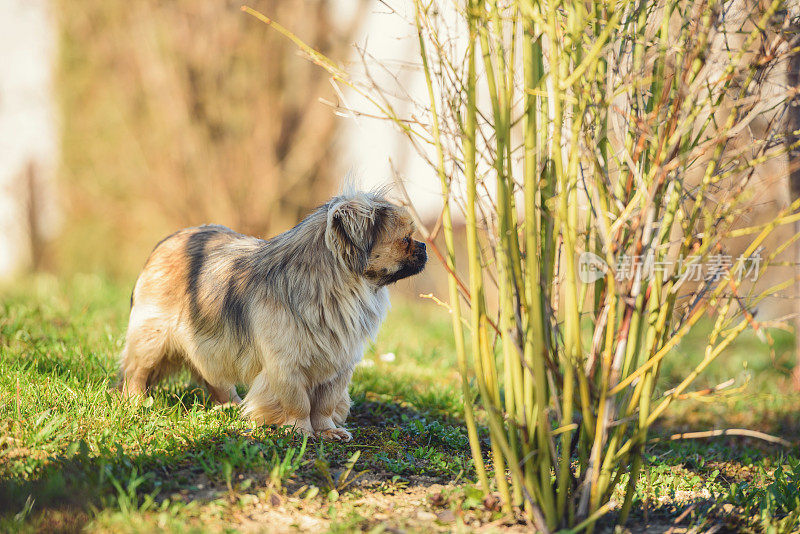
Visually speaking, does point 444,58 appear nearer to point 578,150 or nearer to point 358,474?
point 578,150

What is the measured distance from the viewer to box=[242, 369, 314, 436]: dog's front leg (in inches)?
137

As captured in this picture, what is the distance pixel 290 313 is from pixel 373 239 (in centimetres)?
56

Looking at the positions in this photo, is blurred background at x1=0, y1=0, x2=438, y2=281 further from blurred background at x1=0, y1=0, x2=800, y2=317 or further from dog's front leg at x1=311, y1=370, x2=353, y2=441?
dog's front leg at x1=311, y1=370, x2=353, y2=441

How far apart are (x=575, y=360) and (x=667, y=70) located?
113 centimetres

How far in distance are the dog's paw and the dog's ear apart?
2.69ft

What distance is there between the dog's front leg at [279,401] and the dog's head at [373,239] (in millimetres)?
641

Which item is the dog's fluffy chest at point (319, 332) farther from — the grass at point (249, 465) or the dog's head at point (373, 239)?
the grass at point (249, 465)

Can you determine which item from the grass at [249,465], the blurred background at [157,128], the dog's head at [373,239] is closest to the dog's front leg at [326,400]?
the grass at [249,465]

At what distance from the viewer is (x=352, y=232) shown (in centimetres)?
350

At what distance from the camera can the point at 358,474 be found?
10.0 ft

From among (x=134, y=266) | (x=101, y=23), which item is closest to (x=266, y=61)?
(x=101, y=23)

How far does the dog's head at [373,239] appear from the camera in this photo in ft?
11.5

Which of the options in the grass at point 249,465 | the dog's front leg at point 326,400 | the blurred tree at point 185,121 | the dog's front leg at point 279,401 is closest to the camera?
the grass at point 249,465

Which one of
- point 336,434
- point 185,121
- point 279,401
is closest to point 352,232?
point 279,401
